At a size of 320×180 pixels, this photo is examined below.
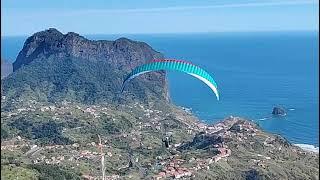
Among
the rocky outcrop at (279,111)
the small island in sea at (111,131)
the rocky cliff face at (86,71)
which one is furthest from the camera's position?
the rocky cliff face at (86,71)

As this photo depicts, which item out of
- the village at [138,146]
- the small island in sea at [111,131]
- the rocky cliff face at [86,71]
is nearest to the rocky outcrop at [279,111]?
the small island in sea at [111,131]

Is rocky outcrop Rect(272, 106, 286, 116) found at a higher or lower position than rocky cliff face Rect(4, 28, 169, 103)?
lower

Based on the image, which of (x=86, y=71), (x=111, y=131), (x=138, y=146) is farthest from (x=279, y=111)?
(x=86, y=71)

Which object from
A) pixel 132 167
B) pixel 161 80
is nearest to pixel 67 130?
pixel 132 167

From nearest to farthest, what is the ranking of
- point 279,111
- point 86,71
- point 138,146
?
point 138,146, point 279,111, point 86,71

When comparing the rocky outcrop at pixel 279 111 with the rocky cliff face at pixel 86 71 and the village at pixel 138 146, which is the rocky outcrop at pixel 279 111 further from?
the rocky cliff face at pixel 86 71

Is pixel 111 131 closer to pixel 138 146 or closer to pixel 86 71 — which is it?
pixel 138 146

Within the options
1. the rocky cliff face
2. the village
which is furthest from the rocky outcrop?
the rocky cliff face

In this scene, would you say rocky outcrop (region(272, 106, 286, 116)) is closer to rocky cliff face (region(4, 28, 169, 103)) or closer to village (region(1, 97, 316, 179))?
village (region(1, 97, 316, 179))
